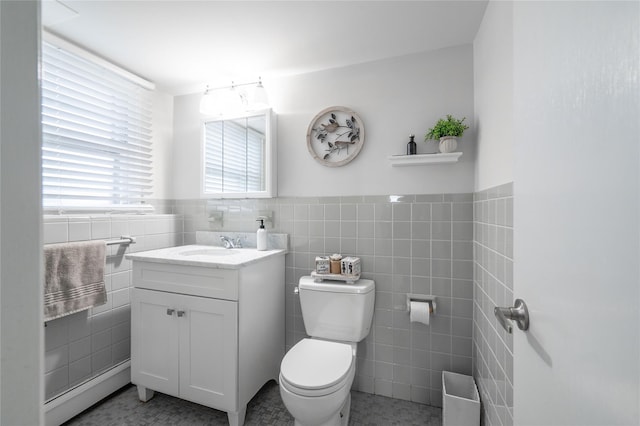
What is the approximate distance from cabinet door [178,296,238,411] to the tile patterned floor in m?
0.15

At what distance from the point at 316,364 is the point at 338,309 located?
36 centimetres

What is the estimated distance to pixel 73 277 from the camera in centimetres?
148

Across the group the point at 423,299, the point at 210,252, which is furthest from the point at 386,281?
the point at 210,252

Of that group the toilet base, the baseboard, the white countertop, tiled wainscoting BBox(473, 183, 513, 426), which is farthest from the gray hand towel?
tiled wainscoting BBox(473, 183, 513, 426)

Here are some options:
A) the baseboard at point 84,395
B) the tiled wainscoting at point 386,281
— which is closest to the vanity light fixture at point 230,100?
the tiled wainscoting at point 386,281

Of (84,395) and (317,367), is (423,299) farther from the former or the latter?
(84,395)

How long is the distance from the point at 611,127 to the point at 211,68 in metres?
2.18

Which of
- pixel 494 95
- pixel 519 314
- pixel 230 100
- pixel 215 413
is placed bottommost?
pixel 215 413

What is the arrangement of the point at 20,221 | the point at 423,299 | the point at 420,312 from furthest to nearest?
the point at 423,299 → the point at 420,312 → the point at 20,221

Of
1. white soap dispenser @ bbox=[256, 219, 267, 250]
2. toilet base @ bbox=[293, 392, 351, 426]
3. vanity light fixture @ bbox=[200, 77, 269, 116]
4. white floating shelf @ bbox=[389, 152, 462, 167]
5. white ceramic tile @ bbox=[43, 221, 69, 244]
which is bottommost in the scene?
toilet base @ bbox=[293, 392, 351, 426]

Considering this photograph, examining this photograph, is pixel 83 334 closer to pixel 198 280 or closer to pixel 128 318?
pixel 128 318

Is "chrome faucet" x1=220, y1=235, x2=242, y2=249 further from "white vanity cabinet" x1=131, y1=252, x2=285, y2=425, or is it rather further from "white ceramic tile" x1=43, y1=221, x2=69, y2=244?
"white ceramic tile" x1=43, y1=221, x2=69, y2=244

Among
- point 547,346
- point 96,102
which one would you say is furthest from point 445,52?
point 96,102

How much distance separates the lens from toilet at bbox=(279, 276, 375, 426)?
47.0 inches
